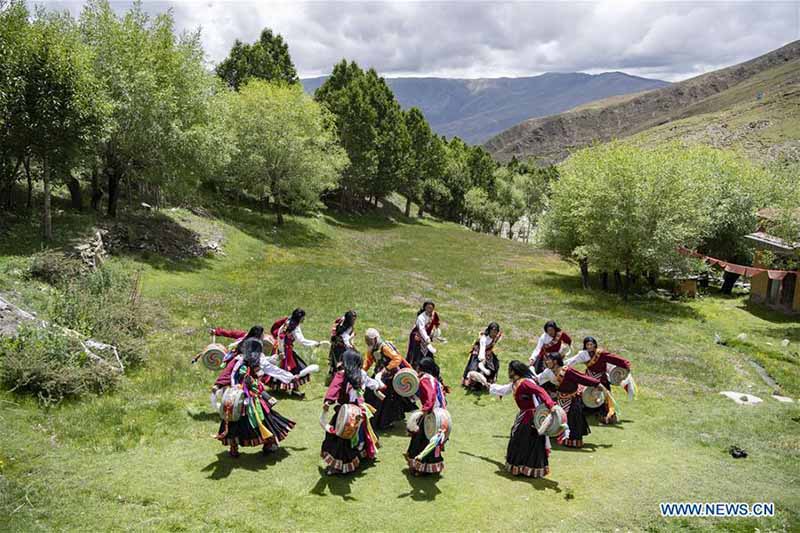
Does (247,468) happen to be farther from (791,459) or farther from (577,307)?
(577,307)

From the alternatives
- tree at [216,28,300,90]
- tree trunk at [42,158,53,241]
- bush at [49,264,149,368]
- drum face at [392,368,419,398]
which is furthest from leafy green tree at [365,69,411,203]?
drum face at [392,368,419,398]

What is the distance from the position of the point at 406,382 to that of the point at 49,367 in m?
8.86

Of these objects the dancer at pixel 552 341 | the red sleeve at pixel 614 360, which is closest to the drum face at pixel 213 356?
the dancer at pixel 552 341

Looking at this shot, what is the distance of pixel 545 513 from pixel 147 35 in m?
36.7

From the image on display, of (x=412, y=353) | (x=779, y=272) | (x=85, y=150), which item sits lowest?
(x=412, y=353)

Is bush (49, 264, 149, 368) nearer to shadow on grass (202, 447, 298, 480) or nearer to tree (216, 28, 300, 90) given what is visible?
shadow on grass (202, 447, 298, 480)

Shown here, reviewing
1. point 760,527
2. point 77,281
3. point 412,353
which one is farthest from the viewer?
point 77,281

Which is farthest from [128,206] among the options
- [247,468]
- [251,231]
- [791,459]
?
[791,459]

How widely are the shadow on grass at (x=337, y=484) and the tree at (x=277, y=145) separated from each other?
133 ft

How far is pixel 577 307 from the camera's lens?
35.2 metres

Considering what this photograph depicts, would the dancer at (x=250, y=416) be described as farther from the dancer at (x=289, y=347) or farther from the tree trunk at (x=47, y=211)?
Result: the tree trunk at (x=47, y=211)

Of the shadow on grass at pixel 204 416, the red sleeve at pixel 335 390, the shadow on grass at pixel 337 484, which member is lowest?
the shadow on grass at pixel 204 416

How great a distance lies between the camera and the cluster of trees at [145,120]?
74.1 feet

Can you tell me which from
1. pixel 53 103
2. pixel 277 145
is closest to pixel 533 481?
pixel 53 103
